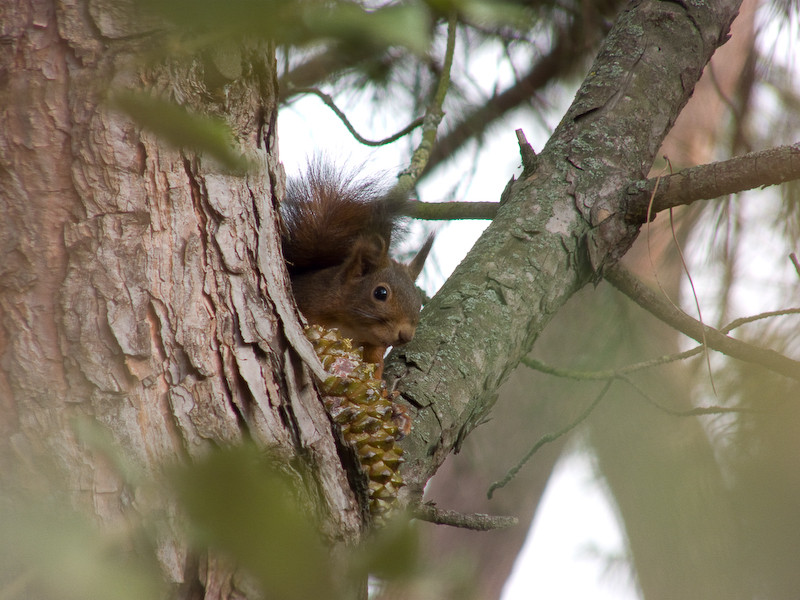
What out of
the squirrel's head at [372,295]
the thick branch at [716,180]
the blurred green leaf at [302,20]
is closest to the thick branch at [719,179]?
the thick branch at [716,180]

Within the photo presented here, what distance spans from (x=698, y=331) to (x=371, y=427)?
0.70m

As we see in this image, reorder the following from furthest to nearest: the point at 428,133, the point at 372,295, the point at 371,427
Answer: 1. the point at 372,295
2. the point at 428,133
3. the point at 371,427

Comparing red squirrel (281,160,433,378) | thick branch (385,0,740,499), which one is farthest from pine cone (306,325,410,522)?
red squirrel (281,160,433,378)

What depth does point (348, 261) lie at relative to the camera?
184 cm

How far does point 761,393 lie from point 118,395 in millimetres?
777

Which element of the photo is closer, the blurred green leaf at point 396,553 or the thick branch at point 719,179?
the blurred green leaf at point 396,553

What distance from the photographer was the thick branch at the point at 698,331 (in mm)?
1113

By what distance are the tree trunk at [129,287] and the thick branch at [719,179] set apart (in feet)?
2.50

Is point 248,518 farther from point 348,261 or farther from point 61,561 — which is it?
point 348,261

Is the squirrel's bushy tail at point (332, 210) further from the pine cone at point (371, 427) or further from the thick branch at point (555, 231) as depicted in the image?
the pine cone at point (371, 427)

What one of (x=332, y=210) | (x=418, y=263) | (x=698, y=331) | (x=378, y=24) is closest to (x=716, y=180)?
(x=698, y=331)

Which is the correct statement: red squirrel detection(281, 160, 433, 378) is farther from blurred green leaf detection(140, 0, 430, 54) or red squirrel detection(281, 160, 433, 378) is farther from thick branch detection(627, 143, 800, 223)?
blurred green leaf detection(140, 0, 430, 54)

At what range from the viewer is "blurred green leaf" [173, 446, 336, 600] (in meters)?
0.18

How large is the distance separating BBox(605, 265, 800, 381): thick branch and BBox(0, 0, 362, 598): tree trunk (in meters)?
0.69
